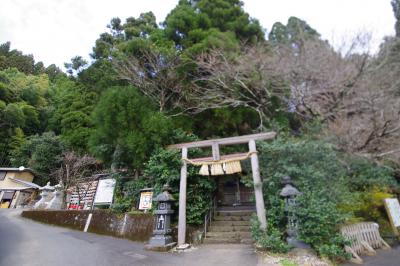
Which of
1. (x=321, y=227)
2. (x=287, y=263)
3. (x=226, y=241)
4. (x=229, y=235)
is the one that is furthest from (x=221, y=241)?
(x=321, y=227)

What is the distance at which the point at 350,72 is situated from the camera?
880 centimetres

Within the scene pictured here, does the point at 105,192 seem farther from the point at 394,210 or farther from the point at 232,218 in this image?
the point at 394,210

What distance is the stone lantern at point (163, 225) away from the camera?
6551 mm

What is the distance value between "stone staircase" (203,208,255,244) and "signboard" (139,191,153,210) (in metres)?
2.30

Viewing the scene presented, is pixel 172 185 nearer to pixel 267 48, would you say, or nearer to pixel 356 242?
pixel 356 242

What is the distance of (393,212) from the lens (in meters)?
7.84

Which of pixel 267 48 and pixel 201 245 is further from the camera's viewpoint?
pixel 267 48

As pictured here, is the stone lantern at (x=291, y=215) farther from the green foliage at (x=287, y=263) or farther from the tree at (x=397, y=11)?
the tree at (x=397, y=11)

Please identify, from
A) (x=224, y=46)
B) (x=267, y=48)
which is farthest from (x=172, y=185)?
(x=267, y=48)

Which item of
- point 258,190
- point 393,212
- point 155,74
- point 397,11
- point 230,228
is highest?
point 397,11

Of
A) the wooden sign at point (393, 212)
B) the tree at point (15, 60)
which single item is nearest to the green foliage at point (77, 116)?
the wooden sign at point (393, 212)

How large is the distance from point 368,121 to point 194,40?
26.2 feet

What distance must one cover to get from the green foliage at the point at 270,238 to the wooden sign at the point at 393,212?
15.0 feet

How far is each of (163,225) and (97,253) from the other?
6.13ft
